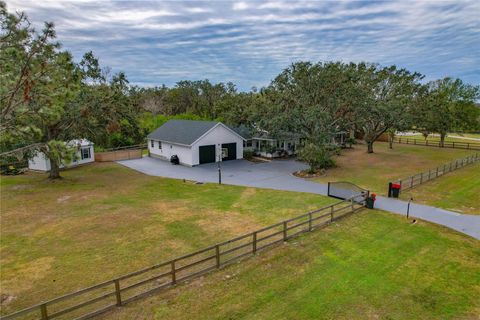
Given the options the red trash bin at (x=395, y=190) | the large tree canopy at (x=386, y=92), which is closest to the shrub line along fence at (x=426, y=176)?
the red trash bin at (x=395, y=190)

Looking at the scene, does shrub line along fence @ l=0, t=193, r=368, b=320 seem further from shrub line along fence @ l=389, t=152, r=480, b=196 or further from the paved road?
shrub line along fence @ l=389, t=152, r=480, b=196

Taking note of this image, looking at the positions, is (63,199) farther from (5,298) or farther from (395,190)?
(395,190)

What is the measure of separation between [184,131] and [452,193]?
24.4 meters

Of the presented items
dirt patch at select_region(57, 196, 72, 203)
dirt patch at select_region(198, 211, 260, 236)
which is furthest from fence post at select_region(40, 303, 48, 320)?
dirt patch at select_region(57, 196, 72, 203)

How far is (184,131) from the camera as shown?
107 ft

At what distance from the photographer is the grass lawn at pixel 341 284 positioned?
802cm

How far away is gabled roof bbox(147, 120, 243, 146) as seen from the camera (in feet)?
98.9

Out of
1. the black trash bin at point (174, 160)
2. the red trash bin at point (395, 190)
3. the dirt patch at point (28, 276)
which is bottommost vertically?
the dirt patch at point (28, 276)

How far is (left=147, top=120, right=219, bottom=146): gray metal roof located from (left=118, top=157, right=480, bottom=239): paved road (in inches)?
105

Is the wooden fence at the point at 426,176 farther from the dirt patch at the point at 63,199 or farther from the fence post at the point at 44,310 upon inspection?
the dirt patch at the point at 63,199

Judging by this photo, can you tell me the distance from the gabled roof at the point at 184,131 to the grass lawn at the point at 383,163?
40.7 feet

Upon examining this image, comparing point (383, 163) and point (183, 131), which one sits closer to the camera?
point (383, 163)

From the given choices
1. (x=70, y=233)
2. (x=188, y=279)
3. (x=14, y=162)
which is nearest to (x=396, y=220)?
(x=188, y=279)

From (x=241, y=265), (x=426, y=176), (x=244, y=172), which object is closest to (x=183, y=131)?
(x=244, y=172)
